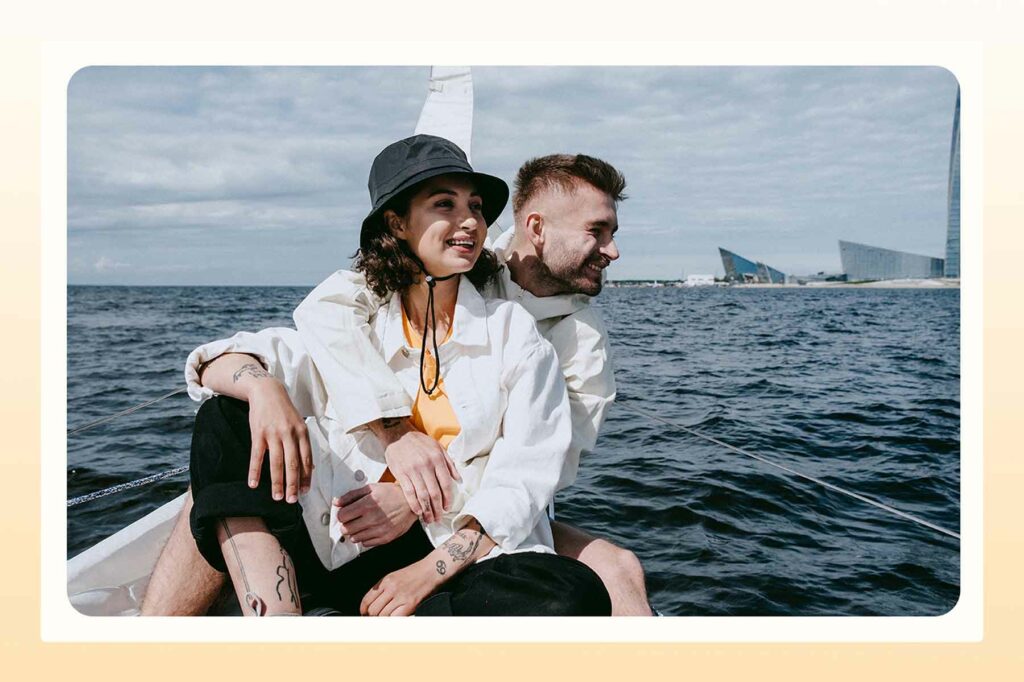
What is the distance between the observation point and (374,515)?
6.51 feet

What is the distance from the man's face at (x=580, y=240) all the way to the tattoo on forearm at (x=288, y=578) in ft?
3.69

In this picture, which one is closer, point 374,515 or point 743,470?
point 374,515

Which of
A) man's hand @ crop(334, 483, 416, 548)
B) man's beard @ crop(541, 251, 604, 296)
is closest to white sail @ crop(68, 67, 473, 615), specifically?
man's hand @ crop(334, 483, 416, 548)

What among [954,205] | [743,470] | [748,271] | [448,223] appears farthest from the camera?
[748,271]

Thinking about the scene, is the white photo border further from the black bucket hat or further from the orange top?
the orange top

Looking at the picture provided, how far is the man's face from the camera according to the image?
8.02ft

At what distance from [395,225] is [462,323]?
1.11ft

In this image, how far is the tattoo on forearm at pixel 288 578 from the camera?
6.09ft

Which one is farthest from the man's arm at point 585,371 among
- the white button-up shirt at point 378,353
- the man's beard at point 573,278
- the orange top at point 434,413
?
the orange top at point 434,413

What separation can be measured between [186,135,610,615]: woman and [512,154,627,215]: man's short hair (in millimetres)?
313

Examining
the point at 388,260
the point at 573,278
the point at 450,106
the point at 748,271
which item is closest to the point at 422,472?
the point at 388,260

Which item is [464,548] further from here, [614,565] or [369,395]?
[614,565]

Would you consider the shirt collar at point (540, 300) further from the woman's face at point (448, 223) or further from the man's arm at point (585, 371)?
the woman's face at point (448, 223)
